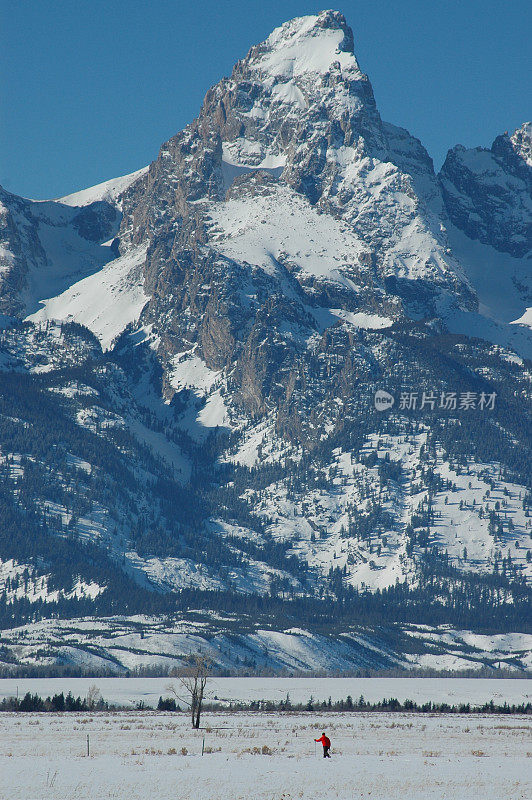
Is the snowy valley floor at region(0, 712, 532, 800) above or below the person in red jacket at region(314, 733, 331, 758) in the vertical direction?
below

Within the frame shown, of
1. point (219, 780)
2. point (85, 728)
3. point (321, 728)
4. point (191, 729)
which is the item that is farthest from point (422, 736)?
point (219, 780)

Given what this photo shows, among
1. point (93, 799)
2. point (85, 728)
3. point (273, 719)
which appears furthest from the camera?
point (273, 719)

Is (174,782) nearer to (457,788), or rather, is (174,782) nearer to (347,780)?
(347,780)

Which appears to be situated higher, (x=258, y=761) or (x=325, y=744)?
(x=325, y=744)

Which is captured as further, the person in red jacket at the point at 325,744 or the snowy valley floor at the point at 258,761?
the person in red jacket at the point at 325,744

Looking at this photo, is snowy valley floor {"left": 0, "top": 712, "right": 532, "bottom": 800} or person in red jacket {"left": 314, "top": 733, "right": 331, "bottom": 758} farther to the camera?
person in red jacket {"left": 314, "top": 733, "right": 331, "bottom": 758}

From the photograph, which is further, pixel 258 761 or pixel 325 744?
pixel 325 744

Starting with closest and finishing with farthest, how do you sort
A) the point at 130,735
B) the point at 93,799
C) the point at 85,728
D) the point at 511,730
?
the point at 93,799 → the point at 130,735 → the point at 85,728 → the point at 511,730

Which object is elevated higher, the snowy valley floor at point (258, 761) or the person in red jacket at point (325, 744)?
the person in red jacket at point (325, 744)
